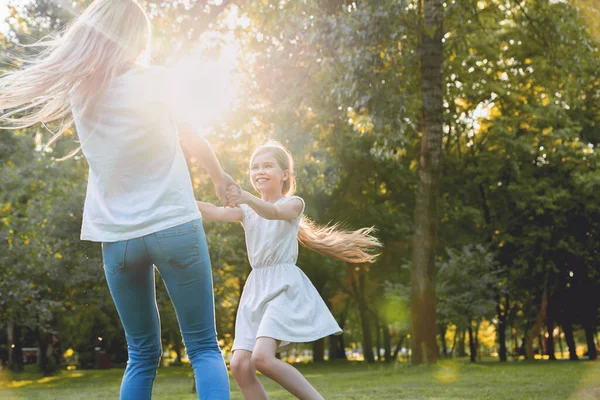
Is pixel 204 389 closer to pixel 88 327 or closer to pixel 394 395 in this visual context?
pixel 394 395

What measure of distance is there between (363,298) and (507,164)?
8739mm

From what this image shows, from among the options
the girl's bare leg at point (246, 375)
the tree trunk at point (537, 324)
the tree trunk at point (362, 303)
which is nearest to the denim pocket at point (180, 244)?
the girl's bare leg at point (246, 375)

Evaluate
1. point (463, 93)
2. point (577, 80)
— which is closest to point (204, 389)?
point (577, 80)

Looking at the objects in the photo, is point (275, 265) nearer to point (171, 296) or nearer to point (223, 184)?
point (223, 184)

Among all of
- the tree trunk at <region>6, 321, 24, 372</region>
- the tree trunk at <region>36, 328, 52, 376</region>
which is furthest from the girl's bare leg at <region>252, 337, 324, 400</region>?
the tree trunk at <region>36, 328, 52, 376</region>

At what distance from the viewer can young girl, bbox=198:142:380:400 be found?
15.8ft

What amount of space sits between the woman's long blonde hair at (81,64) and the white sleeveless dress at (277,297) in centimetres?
177

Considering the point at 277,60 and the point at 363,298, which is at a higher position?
the point at 277,60

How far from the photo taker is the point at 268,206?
472cm

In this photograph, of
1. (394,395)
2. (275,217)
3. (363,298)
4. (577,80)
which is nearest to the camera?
(275,217)

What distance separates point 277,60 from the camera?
16.7m

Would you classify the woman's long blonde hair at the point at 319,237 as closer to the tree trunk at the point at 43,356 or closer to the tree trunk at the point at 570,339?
the tree trunk at the point at 43,356

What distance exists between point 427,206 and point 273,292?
531 inches

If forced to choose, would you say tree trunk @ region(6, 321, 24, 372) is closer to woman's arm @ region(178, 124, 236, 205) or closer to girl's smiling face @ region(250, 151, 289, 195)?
girl's smiling face @ region(250, 151, 289, 195)
